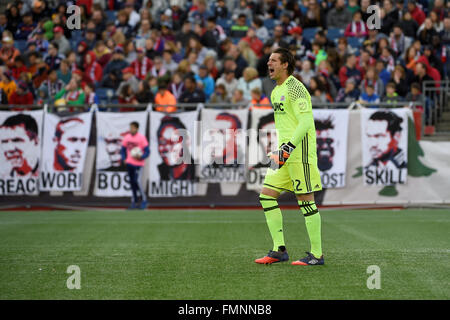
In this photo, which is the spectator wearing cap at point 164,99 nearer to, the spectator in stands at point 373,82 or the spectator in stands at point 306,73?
the spectator in stands at point 306,73

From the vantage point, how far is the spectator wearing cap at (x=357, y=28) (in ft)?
73.0

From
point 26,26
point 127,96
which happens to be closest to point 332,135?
point 127,96

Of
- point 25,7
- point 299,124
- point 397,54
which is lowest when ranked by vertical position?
point 299,124

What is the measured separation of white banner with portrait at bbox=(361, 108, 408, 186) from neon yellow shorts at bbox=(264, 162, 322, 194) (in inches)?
415

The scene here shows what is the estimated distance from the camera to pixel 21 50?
24766mm

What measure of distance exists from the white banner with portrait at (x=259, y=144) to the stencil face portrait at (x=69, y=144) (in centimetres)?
446

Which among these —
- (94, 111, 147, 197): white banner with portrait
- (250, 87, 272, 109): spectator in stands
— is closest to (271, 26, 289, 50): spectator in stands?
(250, 87, 272, 109): spectator in stands

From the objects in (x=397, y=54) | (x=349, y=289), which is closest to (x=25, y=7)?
(x=397, y=54)

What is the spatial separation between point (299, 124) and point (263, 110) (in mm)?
10750

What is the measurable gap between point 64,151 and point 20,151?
3.84 ft

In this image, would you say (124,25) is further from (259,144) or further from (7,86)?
(259,144)

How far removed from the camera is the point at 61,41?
23.5m

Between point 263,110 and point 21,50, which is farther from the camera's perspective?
point 21,50
